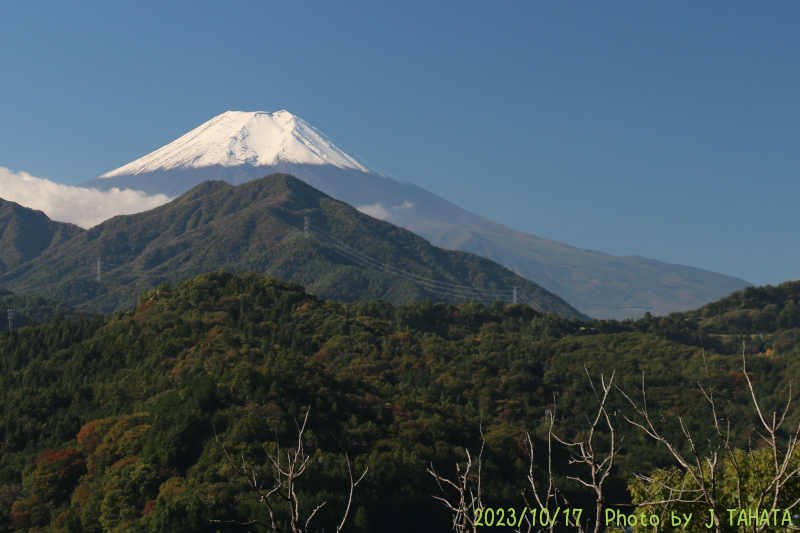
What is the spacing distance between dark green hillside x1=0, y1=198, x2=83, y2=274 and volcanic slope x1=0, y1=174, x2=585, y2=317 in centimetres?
477

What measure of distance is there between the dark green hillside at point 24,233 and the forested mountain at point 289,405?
130202mm

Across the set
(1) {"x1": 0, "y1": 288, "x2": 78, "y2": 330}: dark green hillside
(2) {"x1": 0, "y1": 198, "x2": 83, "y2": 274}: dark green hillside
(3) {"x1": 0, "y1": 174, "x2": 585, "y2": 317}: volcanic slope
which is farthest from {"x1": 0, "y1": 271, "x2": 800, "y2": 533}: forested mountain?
(2) {"x1": 0, "y1": 198, "x2": 83, "y2": 274}: dark green hillside

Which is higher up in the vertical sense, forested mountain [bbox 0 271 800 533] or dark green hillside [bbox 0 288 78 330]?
forested mountain [bbox 0 271 800 533]

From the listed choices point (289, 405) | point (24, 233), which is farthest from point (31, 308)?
point (24, 233)

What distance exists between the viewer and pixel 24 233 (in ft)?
590

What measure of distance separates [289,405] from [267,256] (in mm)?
119037

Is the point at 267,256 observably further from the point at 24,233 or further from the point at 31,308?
the point at 24,233

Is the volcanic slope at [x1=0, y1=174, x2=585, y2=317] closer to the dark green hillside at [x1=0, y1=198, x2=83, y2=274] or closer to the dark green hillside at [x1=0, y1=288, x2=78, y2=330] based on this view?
the dark green hillside at [x1=0, y1=198, x2=83, y2=274]

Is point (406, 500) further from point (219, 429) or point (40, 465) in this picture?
point (40, 465)

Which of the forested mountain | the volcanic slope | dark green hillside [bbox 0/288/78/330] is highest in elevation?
the volcanic slope

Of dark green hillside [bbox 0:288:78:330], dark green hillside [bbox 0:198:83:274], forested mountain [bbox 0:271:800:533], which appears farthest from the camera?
dark green hillside [bbox 0:198:83:274]

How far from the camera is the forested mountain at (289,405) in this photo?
27.6 meters

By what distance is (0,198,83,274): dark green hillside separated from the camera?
17300 cm

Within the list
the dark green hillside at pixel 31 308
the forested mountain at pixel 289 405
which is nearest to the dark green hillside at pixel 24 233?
the dark green hillside at pixel 31 308
